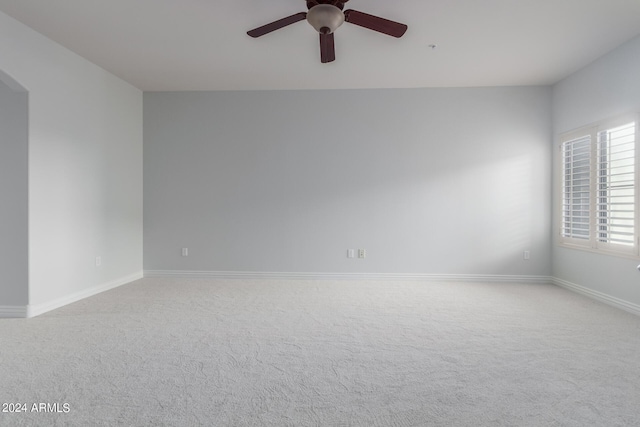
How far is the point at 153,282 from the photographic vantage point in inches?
183

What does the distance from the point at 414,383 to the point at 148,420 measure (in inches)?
56.9

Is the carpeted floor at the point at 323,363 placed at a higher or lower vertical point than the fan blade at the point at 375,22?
lower

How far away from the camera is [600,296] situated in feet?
12.4

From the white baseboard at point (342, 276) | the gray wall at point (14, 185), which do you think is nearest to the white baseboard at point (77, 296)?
the gray wall at point (14, 185)

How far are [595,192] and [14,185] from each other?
6.06 meters

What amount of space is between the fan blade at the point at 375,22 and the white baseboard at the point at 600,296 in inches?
138

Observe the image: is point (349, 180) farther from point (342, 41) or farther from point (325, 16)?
point (325, 16)

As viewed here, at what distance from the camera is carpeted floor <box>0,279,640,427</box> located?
1.73 m

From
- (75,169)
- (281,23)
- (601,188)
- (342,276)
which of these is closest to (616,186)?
(601,188)

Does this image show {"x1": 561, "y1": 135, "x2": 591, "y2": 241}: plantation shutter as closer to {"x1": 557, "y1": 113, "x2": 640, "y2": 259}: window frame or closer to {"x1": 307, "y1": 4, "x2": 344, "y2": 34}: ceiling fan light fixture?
{"x1": 557, "y1": 113, "x2": 640, "y2": 259}: window frame

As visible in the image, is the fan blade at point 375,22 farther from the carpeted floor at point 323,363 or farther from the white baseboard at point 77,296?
the white baseboard at point 77,296

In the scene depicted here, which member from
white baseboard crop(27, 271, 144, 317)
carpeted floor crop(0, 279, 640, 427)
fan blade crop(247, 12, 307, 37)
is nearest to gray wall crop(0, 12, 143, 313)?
white baseboard crop(27, 271, 144, 317)

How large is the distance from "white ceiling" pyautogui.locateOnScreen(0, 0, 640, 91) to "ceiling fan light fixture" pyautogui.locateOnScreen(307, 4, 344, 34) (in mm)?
659

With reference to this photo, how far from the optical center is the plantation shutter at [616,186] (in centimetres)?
342
